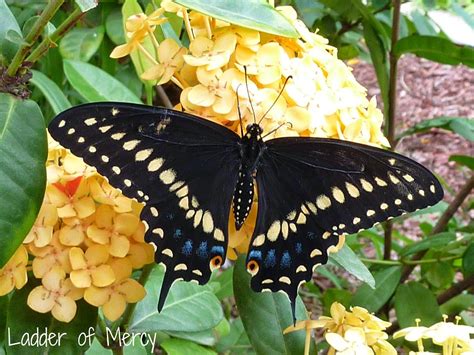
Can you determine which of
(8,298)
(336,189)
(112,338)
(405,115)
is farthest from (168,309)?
(405,115)

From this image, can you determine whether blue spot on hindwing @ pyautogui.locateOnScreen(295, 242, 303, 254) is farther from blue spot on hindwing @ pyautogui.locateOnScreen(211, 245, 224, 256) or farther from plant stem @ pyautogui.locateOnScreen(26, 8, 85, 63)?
plant stem @ pyautogui.locateOnScreen(26, 8, 85, 63)

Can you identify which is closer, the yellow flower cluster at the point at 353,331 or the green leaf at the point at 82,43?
the yellow flower cluster at the point at 353,331

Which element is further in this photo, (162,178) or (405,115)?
(405,115)

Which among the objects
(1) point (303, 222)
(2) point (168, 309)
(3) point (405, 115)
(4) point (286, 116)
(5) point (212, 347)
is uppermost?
(4) point (286, 116)

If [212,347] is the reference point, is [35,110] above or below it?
above

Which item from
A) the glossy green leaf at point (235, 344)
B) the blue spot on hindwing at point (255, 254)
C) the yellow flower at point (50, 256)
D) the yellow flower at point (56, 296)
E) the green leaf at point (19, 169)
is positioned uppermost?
the green leaf at point (19, 169)

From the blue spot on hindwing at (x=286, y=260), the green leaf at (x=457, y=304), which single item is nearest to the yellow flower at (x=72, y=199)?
the blue spot on hindwing at (x=286, y=260)

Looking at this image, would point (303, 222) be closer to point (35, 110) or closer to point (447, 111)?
point (35, 110)

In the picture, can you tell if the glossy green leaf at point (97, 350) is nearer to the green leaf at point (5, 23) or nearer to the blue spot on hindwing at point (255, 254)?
the blue spot on hindwing at point (255, 254)
